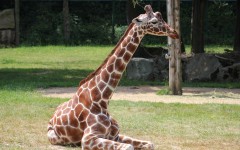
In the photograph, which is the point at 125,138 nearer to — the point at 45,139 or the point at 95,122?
the point at 95,122

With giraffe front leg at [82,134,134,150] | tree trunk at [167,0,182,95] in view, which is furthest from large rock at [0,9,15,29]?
giraffe front leg at [82,134,134,150]

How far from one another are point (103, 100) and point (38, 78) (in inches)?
373

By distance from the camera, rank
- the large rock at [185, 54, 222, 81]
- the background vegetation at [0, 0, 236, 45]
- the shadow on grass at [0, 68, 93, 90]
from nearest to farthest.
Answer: the shadow on grass at [0, 68, 93, 90] → the large rock at [185, 54, 222, 81] → the background vegetation at [0, 0, 236, 45]

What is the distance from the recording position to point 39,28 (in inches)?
1098

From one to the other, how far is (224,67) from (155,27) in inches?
372

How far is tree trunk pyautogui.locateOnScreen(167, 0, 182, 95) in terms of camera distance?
43.6 ft

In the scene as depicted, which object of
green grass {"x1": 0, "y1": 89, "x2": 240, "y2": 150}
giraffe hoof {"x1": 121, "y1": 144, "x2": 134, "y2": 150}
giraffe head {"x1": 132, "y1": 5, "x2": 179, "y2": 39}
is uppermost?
giraffe head {"x1": 132, "y1": 5, "x2": 179, "y2": 39}

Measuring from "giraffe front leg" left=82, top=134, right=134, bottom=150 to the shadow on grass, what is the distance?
704 cm

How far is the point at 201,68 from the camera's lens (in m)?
16.3

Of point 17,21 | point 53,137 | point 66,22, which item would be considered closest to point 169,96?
point 53,137

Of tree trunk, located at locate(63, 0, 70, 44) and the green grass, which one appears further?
tree trunk, located at locate(63, 0, 70, 44)

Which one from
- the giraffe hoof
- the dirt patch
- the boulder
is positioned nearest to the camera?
the giraffe hoof

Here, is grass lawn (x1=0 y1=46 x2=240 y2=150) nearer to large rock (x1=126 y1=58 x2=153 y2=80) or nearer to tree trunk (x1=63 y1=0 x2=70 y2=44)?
large rock (x1=126 y1=58 x2=153 y2=80)

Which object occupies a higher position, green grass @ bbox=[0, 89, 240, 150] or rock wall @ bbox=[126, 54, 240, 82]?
→ rock wall @ bbox=[126, 54, 240, 82]
